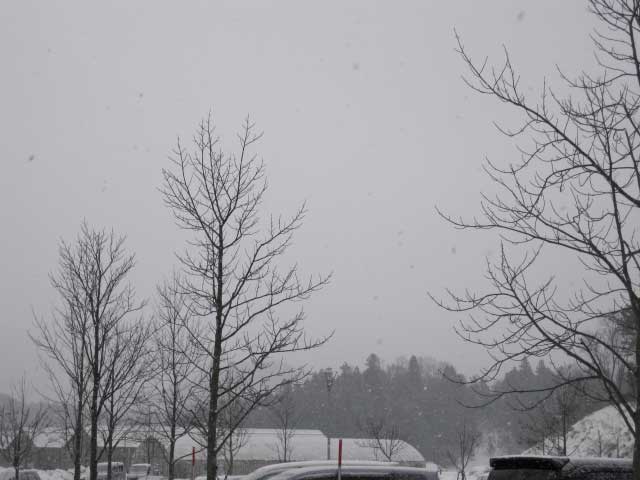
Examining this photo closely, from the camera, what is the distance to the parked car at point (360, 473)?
712cm

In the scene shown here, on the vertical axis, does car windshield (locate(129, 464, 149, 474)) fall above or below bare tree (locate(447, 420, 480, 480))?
below

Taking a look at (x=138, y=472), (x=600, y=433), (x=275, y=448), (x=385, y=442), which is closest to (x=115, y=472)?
(x=138, y=472)

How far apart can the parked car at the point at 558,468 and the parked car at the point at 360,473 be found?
1127 millimetres

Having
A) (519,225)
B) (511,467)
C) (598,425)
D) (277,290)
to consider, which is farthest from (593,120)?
(598,425)

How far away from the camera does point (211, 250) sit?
979cm

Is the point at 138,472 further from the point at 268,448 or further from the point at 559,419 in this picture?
the point at 559,419

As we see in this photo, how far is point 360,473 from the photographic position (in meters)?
7.40

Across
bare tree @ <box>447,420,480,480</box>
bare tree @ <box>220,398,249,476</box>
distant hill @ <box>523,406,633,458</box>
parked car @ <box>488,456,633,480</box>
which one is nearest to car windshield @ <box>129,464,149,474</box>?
bare tree @ <box>220,398,249,476</box>

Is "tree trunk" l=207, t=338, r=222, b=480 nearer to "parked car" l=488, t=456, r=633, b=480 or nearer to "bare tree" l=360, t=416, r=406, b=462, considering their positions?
"parked car" l=488, t=456, r=633, b=480

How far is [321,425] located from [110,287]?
68519 millimetres

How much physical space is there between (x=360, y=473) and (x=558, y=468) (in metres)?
2.29

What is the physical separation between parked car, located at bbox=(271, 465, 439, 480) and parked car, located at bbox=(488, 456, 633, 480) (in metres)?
1.13

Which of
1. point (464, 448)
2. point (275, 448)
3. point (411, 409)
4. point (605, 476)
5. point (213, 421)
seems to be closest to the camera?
point (605, 476)

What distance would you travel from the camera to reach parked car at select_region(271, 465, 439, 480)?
7.12 meters
